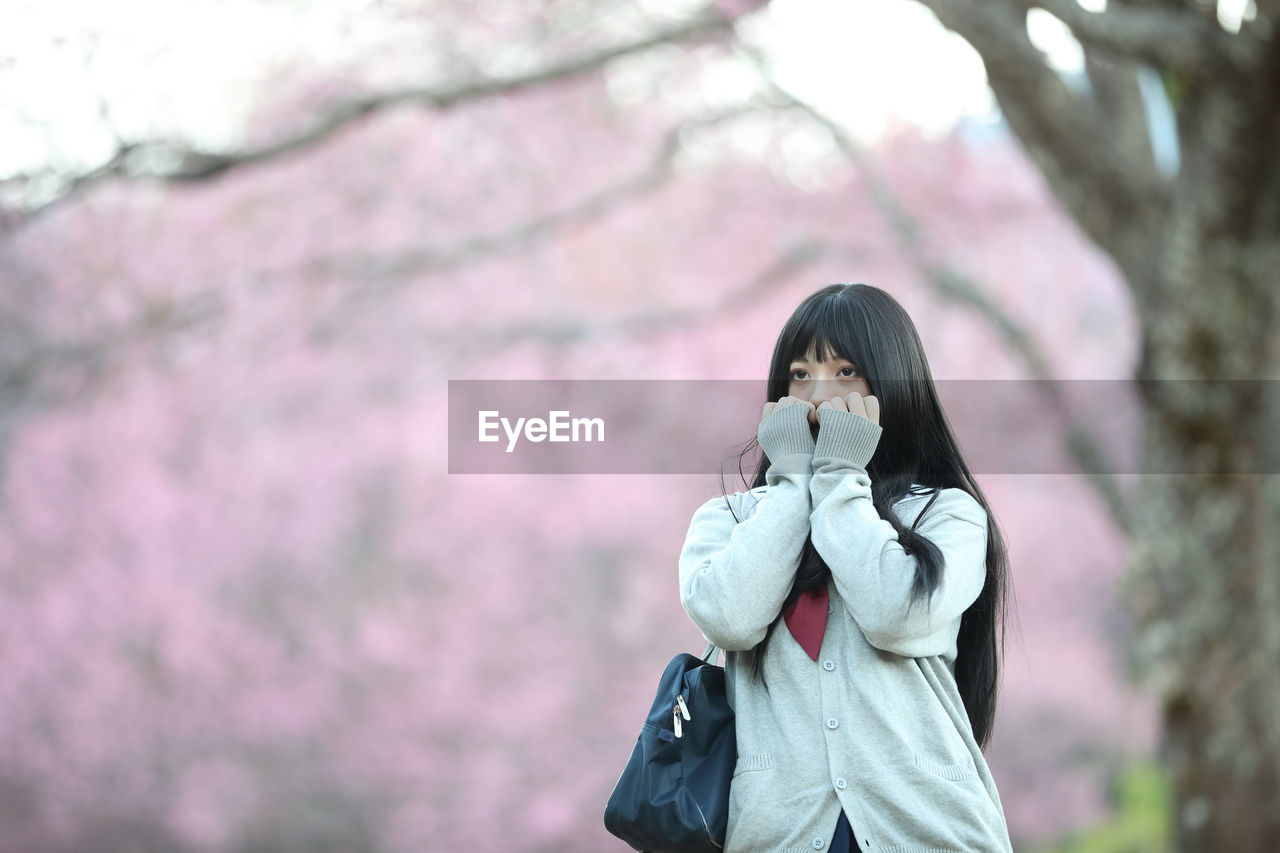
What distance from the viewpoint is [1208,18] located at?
3.31 metres

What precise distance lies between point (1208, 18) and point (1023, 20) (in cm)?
47

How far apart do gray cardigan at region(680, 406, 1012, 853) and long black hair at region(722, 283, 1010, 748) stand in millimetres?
53

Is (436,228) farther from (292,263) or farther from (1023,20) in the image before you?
(1023,20)

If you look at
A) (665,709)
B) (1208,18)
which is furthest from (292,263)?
(665,709)

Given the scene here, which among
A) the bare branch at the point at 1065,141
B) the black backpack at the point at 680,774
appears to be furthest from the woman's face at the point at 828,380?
the bare branch at the point at 1065,141

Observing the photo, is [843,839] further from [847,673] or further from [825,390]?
[825,390]

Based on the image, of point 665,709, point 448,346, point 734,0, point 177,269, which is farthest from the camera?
point 448,346

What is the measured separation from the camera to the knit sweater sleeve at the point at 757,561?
1.32 m

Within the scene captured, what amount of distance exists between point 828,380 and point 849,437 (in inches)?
3.6

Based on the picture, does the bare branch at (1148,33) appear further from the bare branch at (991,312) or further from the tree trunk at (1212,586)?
the bare branch at (991,312)

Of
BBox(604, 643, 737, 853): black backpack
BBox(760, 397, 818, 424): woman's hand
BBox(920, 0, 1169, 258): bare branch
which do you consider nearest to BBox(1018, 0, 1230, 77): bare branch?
BBox(920, 0, 1169, 258): bare branch

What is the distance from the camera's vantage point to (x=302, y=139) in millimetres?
4012

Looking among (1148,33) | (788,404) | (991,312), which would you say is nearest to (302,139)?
(991,312)

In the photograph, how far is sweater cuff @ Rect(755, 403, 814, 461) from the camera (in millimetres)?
1430
